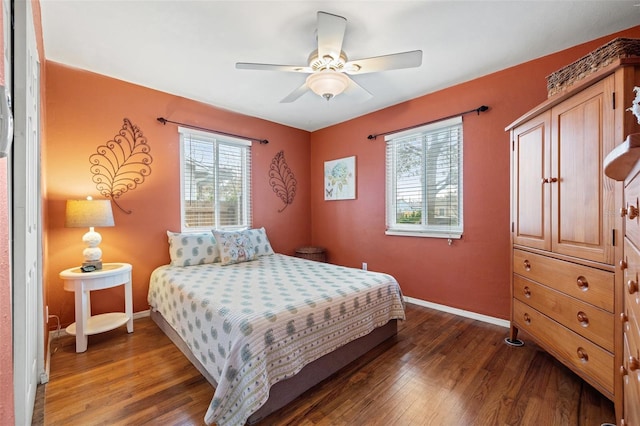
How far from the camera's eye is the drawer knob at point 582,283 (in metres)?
1.59

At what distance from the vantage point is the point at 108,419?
4.96 feet

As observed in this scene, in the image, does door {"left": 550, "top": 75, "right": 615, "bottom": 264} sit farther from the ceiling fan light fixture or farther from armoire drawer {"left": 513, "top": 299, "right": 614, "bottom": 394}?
the ceiling fan light fixture

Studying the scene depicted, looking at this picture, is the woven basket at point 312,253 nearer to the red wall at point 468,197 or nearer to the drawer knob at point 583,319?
the red wall at point 468,197

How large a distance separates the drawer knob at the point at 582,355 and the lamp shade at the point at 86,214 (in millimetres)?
3526

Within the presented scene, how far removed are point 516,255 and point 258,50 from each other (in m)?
2.70

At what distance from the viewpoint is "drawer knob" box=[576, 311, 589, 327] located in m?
1.59

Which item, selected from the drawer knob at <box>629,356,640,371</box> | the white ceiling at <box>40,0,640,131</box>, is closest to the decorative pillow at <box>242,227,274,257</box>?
the white ceiling at <box>40,0,640,131</box>

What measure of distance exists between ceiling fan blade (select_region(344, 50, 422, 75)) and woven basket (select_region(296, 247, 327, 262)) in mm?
2630

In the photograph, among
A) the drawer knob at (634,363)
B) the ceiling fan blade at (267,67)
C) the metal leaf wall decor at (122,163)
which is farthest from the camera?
the metal leaf wall decor at (122,163)

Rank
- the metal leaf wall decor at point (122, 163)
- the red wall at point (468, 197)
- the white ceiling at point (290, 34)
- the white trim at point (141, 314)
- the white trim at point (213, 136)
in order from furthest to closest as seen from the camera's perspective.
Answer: the white trim at point (213, 136) → the white trim at point (141, 314) → the metal leaf wall decor at point (122, 163) → the red wall at point (468, 197) → the white ceiling at point (290, 34)

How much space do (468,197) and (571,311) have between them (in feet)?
4.70

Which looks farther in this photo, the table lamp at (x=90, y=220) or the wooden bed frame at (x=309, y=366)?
the table lamp at (x=90, y=220)

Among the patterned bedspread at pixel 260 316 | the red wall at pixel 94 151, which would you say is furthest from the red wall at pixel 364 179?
the patterned bedspread at pixel 260 316

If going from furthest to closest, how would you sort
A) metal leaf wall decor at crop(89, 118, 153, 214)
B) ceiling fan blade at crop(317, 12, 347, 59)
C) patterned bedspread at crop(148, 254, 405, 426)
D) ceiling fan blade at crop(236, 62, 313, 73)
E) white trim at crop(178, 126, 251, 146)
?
1. white trim at crop(178, 126, 251, 146)
2. metal leaf wall decor at crop(89, 118, 153, 214)
3. ceiling fan blade at crop(236, 62, 313, 73)
4. ceiling fan blade at crop(317, 12, 347, 59)
5. patterned bedspread at crop(148, 254, 405, 426)
